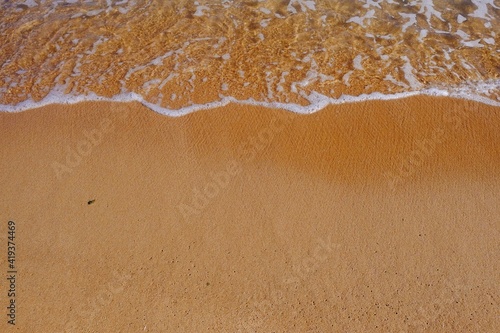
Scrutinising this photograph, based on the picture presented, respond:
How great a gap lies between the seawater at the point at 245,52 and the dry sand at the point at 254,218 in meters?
0.40

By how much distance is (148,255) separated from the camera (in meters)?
4.27

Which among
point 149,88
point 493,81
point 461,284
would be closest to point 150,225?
point 149,88

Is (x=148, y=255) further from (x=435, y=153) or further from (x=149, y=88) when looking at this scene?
(x=435, y=153)

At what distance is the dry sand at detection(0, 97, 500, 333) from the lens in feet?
12.8

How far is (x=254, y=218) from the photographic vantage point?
14.9 feet

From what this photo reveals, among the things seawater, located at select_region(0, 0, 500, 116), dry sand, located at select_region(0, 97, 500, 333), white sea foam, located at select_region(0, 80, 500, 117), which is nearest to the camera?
dry sand, located at select_region(0, 97, 500, 333)

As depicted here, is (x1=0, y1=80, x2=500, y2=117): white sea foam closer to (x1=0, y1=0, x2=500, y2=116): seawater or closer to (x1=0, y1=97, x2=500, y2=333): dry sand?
(x1=0, y1=0, x2=500, y2=116): seawater

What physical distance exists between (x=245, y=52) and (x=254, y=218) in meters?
3.45

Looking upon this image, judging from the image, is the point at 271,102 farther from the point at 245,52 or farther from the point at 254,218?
→ the point at 254,218

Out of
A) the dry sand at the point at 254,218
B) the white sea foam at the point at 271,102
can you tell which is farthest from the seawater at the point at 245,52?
the dry sand at the point at 254,218

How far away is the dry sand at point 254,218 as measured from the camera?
3.89 m

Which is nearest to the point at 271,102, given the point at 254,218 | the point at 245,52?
the point at 245,52

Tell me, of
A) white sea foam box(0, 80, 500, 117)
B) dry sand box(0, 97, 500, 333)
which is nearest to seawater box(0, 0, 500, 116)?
white sea foam box(0, 80, 500, 117)

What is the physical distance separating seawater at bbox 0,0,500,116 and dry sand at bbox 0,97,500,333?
0.40 m
